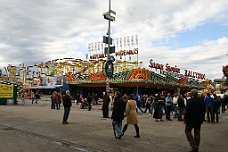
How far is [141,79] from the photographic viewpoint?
99.1ft

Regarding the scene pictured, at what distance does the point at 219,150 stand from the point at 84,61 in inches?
1869

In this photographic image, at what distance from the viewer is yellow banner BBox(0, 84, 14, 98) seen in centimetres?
2655

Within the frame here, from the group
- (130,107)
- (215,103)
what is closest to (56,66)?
(215,103)

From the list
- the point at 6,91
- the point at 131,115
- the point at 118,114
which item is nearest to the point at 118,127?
the point at 118,114

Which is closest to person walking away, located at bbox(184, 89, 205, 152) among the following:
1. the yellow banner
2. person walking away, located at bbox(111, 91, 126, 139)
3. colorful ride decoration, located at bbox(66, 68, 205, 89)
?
person walking away, located at bbox(111, 91, 126, 139)

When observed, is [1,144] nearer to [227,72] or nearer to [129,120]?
[129,120]

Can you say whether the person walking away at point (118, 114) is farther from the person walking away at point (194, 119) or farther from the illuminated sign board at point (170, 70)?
the illuminated sign board at point (170, 70)

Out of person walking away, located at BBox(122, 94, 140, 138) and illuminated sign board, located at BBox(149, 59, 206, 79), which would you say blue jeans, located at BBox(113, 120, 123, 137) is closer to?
person walking away, located at BBox(122, 94, 140, 138)

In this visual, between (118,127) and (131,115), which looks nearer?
(118,127)

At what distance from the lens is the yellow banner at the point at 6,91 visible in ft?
87.1

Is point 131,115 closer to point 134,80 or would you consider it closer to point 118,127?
point 118,127

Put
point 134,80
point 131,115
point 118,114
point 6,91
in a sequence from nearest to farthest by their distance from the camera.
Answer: point 118,114
point 131,115
point 6,91
point 134,80

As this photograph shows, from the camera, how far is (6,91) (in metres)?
27.0

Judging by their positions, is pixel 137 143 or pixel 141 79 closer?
pixel 137 143
